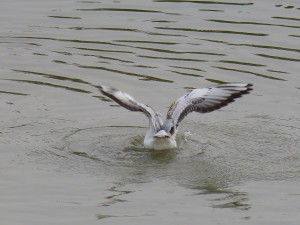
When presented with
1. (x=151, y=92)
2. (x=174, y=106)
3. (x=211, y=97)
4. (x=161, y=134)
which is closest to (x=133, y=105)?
(x=174, y=106)

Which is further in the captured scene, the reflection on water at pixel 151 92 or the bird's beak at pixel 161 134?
the bird's beak at pixel 161 134

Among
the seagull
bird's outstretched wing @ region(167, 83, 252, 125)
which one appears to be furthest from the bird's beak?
bird's outstretched wing @ region(167, 83, 252, 125)

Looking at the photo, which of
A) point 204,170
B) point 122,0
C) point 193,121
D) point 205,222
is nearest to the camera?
point 205,222

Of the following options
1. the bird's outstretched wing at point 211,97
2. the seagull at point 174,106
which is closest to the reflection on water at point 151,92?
the seagull at point 174,106

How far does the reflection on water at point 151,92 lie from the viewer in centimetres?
1333

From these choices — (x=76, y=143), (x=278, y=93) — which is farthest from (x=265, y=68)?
(x=76, y=143)

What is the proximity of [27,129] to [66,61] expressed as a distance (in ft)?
10.5

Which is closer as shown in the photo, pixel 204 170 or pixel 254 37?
pixel 204 170

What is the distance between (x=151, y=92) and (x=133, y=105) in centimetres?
221

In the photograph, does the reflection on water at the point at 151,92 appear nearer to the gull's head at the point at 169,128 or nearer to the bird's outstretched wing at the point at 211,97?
the gull's head at the point at 169,128

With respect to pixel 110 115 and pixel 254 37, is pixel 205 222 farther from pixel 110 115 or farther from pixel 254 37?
pixel 254 37

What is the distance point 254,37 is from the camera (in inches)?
751

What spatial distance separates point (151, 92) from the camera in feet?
54.8

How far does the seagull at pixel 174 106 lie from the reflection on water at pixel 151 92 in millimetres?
203
